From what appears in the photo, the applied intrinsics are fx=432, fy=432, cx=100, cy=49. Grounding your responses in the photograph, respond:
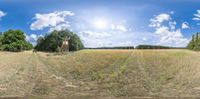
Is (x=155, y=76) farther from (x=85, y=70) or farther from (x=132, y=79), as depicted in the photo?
(x=85, y=70)

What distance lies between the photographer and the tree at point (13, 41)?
102863mm

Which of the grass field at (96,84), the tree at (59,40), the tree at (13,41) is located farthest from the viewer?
the tree at (13,41)

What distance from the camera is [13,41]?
10675 centimetres

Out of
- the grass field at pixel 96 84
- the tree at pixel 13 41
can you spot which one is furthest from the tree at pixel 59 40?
the tree at pixel 13 41

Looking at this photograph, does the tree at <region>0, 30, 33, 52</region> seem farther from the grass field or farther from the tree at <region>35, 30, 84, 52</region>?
the grass field

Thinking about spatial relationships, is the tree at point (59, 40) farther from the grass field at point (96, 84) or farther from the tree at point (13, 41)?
the tree at point (13, 41)

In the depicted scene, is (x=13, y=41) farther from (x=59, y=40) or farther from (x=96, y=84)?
(x=96, y=84)

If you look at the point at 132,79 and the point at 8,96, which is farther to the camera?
the point at 132,79

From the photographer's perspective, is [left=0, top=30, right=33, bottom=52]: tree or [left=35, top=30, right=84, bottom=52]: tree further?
[left=0, top=30, right=33, bottom=52]: tree

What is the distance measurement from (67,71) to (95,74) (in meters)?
2.28

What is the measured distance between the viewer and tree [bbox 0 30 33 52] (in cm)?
10286

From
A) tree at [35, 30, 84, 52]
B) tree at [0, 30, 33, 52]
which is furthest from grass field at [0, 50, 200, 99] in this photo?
tree at [0, 30, 33, 52]

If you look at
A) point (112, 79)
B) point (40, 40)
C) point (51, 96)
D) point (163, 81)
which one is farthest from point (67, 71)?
point (40, 40)

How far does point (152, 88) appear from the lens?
1708 cm
